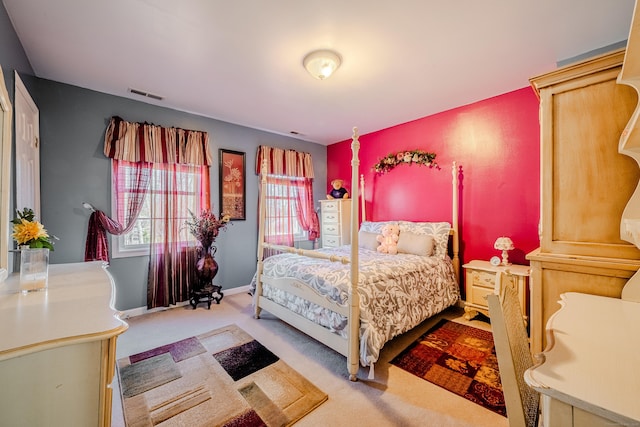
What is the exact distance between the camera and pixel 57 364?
2.57ft

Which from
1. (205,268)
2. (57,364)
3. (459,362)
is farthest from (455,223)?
(57,364)

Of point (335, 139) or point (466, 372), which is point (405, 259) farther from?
point (335, 139)

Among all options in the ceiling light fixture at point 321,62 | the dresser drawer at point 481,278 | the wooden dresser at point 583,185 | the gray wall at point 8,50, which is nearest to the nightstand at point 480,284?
the dresser drawer at point 481,278

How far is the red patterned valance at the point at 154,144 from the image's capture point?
2.92 meters

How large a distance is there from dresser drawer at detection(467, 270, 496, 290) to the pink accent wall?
449 millimetres

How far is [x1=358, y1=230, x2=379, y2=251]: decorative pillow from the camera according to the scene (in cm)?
353

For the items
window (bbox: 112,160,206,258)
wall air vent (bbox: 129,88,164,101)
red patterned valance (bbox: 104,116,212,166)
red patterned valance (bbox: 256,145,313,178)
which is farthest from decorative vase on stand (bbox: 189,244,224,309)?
wall air vent (bbox: 129,88,164,101)

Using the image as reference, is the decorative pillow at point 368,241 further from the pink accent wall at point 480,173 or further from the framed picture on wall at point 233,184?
the framed picture on wall at point 233,184

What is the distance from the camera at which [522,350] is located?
3.40ft

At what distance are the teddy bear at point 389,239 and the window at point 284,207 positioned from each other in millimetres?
1618

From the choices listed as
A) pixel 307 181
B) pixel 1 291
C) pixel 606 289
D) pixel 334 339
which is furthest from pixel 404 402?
pixel 307 181

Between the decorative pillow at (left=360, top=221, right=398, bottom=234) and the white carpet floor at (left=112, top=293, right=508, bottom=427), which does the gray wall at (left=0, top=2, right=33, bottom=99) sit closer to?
the white carpet floor at (left=112, top=293, right=508, bottom=427)

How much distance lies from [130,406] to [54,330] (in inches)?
49.6

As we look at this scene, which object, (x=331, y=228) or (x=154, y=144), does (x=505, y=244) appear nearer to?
(x=331, y=228)
